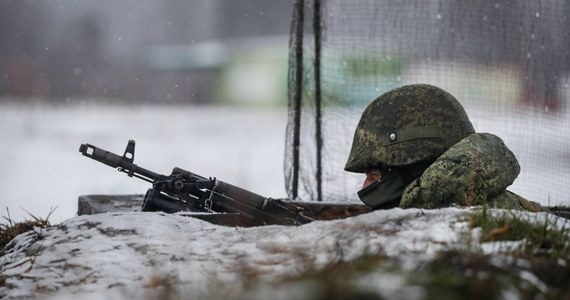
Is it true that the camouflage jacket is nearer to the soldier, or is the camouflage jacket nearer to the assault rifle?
the soldier

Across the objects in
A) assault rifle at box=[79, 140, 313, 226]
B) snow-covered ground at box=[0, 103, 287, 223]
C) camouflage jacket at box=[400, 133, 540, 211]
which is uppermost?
camouflage jacket at box=[400, 133, 540, 211]

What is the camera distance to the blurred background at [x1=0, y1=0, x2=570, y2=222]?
408 inches

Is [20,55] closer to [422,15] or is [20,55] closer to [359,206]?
[422,15]

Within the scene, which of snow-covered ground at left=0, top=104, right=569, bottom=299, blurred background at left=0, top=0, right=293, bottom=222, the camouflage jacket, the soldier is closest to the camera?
snow-covered ground at left=0, top=104, right=569, bottom=299

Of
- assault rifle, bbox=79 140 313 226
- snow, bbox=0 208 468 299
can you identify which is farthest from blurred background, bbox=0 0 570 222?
snow, bbox=0 208 468 299

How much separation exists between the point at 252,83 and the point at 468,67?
1728 centimetres

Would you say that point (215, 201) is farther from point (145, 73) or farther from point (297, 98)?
point (145, 73)

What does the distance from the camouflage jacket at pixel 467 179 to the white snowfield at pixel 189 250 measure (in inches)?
40.4

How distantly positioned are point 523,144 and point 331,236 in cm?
717

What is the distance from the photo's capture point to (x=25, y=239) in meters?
5.43

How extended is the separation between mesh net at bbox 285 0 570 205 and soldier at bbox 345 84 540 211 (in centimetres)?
336

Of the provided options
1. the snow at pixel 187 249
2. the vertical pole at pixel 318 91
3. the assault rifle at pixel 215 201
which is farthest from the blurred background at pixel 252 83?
the snow at pixel 187 249

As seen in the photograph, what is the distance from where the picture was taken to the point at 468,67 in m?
11.3

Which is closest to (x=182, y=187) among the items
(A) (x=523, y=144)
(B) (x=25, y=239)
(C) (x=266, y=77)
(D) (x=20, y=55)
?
(B) (x=25, y=239)
